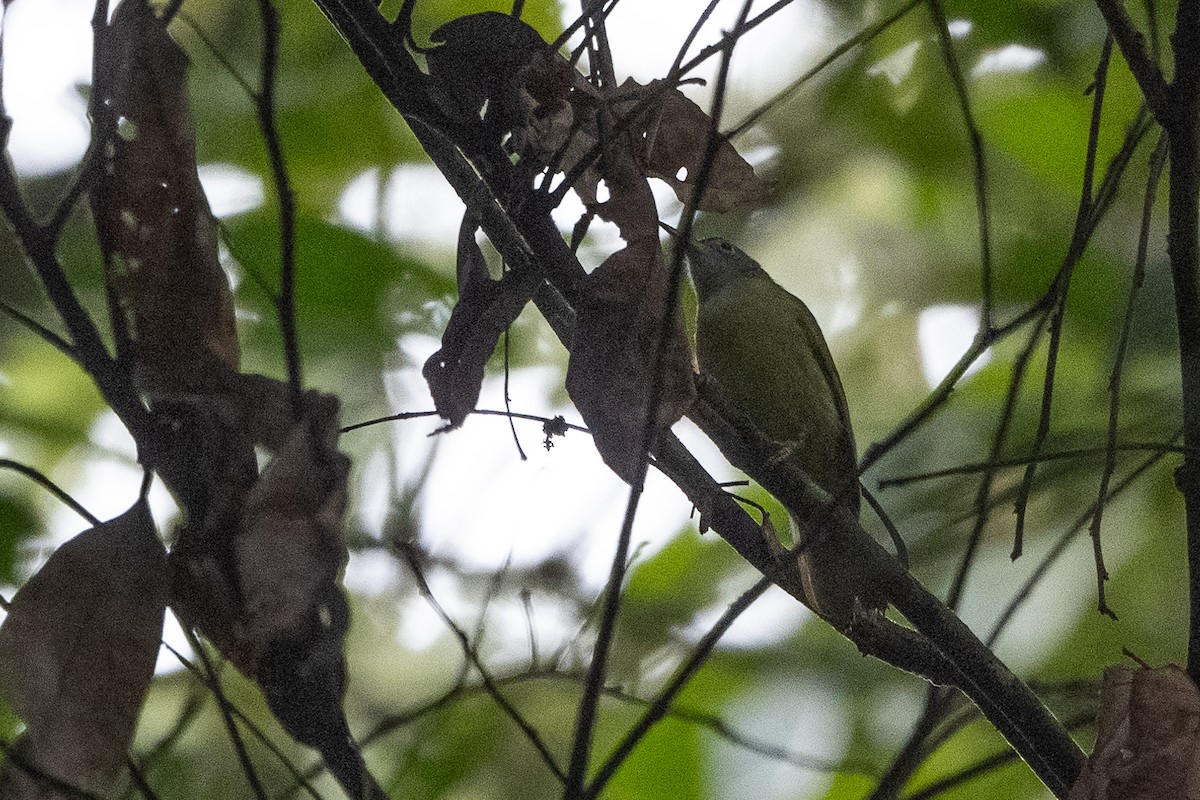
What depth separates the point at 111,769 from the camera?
1042 mm

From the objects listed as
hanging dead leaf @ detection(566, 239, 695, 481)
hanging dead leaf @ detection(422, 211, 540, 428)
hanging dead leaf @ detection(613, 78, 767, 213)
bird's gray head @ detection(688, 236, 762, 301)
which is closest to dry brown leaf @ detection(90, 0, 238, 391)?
hanging dead leaf @ detection(422, 211, 540, 428)

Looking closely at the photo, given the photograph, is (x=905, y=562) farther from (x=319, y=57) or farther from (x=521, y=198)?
(x=319, y=57)

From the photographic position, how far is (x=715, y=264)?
3.22m

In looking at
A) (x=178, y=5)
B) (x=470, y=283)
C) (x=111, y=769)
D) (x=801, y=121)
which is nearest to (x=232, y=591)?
(x=111, y=769)

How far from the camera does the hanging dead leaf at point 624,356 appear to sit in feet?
3.72

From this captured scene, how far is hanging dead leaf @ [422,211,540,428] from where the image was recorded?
118 centimetres

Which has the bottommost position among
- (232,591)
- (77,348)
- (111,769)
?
(111,769)

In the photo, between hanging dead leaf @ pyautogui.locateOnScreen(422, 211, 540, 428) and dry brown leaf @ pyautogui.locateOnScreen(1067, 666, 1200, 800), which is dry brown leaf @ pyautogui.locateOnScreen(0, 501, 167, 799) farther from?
dry brown leaf @ pyautogui.locateOnScreen(1067, 666, 1200, 800)

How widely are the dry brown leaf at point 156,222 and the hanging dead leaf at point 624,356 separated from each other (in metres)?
0.34

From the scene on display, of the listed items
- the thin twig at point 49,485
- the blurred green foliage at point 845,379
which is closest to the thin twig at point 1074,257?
the blurred green foliage at point 845,379

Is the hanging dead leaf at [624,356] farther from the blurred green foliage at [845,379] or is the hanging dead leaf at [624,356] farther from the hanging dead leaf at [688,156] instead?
the blurred green foliage at [845,379]

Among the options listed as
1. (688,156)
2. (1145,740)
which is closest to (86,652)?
(688,156)

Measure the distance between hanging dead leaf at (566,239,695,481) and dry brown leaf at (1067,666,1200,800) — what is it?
23.1 inches

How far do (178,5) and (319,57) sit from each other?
59.5 inches
